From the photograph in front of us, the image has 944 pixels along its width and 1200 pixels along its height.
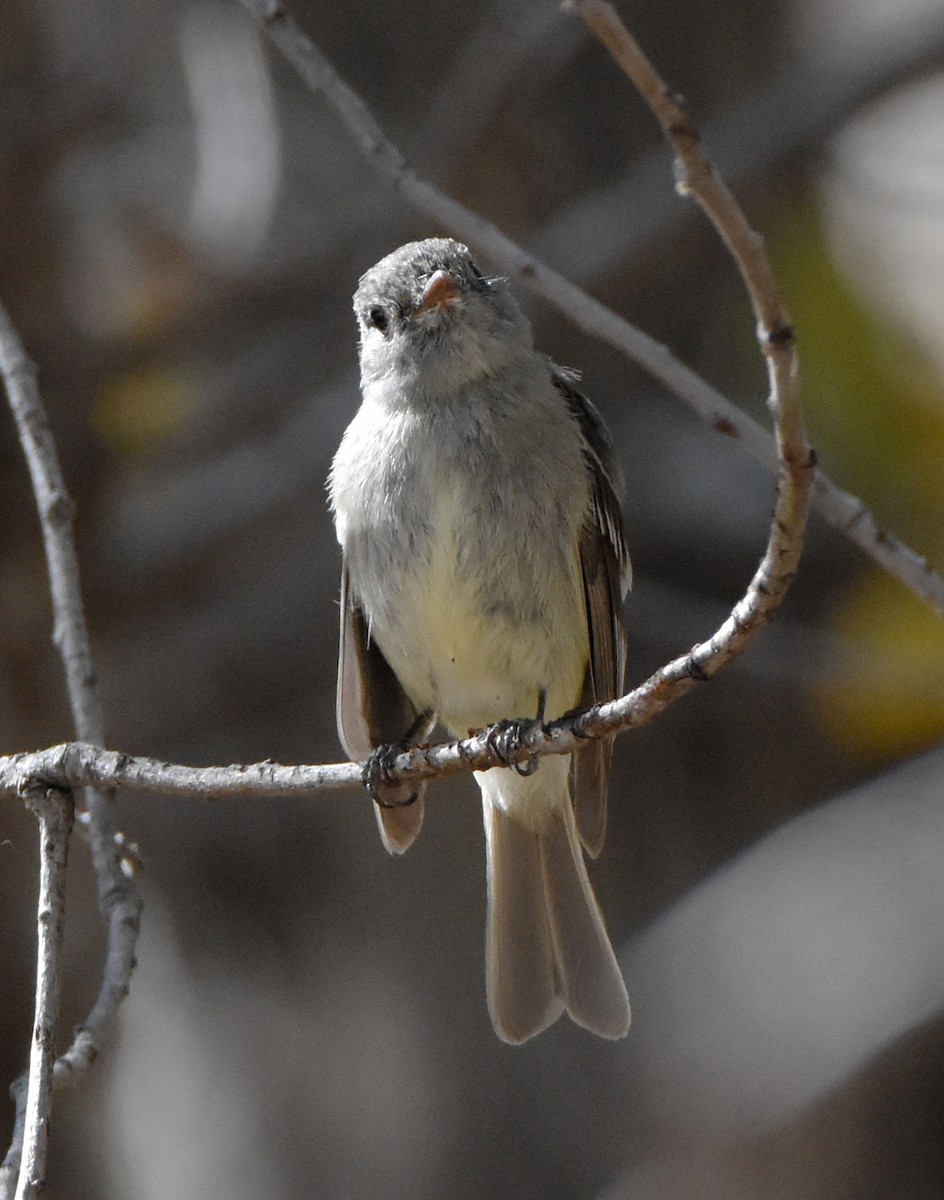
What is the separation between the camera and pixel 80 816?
9.03 ft

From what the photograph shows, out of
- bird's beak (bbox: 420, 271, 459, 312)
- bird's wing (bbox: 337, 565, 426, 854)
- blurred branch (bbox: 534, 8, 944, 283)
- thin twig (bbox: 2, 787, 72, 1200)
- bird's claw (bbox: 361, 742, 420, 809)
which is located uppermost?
blurred branch (bbox: 534, 8, 944, 283)

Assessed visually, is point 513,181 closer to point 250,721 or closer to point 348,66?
point 348,66

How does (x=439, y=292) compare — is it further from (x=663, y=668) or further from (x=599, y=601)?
(x=663, y=668)

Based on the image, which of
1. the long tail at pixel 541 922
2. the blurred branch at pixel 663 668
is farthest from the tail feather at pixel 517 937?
the blurred branch at pixel 663 668

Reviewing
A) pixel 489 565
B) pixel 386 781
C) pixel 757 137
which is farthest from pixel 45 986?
pixel 757 137

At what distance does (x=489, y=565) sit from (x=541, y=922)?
97 centimetres

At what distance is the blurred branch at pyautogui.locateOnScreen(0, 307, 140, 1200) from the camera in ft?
6.79

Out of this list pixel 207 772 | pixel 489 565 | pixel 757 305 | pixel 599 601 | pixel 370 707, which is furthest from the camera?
pixel 370 707

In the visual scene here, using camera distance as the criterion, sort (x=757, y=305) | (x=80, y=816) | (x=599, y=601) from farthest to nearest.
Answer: (x=599, y=601) < (x=80, y=816) < (x=757, y=305)

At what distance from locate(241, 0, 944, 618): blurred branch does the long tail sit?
1302 millimetres

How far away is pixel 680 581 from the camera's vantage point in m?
4.40

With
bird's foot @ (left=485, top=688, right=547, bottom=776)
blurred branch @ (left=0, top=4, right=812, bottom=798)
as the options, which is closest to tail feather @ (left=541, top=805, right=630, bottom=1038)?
bird's foot @ (left=485, top=688, right=547, bottom=776)

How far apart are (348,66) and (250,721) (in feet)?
6.61

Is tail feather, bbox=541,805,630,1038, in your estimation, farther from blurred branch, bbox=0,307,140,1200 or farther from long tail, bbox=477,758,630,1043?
blurred branch, bbox=0,307,140,1200
